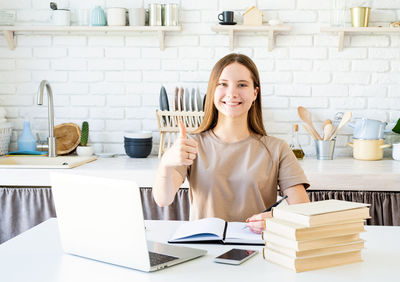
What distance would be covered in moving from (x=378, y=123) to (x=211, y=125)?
1.51 metres

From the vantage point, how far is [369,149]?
331 cm

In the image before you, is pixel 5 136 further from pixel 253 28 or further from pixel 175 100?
pixel 253 28

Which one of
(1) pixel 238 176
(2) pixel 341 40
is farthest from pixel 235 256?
(2) pixel 341 40

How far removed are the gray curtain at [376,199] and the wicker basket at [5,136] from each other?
205cm

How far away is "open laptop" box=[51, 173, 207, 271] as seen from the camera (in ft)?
4.20

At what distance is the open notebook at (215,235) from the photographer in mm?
1579

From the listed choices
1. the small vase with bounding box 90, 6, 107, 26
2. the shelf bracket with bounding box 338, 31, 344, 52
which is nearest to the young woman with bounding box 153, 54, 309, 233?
the shelf bracket with bounding box 338, 31, 344, 52

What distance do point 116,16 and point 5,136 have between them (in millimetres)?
1107

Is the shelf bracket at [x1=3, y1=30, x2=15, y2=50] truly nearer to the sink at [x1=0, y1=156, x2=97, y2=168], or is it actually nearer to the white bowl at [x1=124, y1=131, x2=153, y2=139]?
the sink at [x1=0, y1=156, x2=97, y2=168]

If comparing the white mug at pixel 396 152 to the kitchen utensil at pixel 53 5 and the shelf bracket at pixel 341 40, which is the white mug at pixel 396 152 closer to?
the shelf bracket at pixel 341 40

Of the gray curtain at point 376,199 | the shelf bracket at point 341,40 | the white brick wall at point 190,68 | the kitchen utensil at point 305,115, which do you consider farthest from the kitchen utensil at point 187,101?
the shelf bracket at point 341,40

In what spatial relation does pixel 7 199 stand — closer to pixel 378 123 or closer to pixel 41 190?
pixel 41 190

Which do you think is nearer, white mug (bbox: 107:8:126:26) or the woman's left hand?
the woman's left hand

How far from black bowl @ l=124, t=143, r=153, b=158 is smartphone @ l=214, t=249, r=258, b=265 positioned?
198 cm
